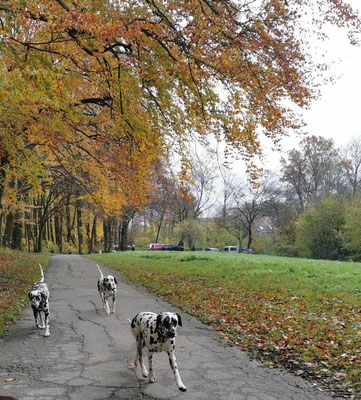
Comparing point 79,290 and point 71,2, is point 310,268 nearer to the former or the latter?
point 79,290

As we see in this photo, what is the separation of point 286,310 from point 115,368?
5.57 metres

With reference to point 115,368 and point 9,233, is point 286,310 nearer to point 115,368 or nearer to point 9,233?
point 115,368

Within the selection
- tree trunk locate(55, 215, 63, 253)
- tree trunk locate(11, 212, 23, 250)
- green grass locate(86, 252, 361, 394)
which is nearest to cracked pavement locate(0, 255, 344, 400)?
green grass locate(86, 252, 361, 394)

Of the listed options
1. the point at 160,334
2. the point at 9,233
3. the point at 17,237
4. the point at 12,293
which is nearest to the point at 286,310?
the point at 160,334

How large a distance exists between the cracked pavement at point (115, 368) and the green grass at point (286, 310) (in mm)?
A: 594

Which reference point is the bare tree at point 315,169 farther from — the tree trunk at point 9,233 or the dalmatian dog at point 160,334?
the dalmatian dog at point 160,334

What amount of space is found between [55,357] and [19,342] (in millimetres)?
1215

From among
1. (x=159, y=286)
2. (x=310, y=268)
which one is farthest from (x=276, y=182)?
(x=159, y=286)

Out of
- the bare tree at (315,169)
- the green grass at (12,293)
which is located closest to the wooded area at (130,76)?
the green grass at (12,293)

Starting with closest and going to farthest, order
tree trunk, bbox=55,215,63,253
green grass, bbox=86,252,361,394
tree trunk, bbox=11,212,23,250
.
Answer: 1. green grass, bbox=86,252,361,394
2. tree trunk, bbox=11,212,23,250
3. tree trunk, bbox=55,215,63,253

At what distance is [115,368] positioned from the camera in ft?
18.3

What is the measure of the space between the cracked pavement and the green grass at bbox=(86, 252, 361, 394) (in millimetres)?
594

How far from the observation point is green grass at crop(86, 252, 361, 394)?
6297 mm

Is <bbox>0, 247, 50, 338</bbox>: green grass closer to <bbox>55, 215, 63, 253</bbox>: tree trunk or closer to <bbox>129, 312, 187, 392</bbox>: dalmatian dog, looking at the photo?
<bbox>129, 312, 187, 392</bbox>: dalmatian dog
